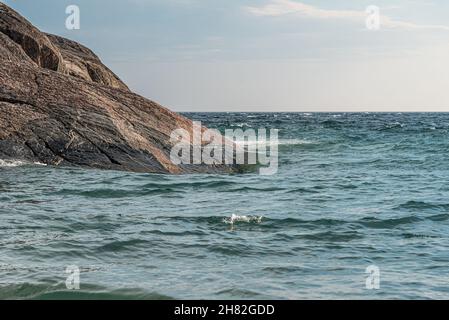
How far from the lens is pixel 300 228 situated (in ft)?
34.2

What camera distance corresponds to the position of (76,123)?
16.1m

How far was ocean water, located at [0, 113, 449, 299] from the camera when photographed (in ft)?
23.7

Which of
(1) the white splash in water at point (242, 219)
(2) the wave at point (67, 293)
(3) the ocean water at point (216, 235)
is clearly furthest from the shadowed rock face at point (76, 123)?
(2) the wave at point (67, 293)

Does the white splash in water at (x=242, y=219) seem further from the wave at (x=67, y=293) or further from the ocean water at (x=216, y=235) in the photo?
the wave at (x=67, y=293)

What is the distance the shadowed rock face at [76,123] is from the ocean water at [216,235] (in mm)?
673

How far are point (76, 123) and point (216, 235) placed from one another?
24.5 feet

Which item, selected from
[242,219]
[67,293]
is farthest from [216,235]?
[67,293]

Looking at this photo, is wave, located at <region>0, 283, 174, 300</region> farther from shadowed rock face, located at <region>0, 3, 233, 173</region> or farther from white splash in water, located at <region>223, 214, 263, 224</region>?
shadowed rock face, located at <region>0, 3, 233, 173</region>

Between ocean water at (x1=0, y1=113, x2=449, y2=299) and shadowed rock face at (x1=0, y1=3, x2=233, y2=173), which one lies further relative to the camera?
shadowed rock face at (x1=0, y1=3, x2=233, y2=173)

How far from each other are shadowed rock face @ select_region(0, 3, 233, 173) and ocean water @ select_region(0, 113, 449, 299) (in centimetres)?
67

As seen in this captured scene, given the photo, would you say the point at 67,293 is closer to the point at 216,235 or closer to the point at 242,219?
the point at 216,235

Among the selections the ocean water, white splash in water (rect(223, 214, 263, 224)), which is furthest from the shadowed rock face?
white splash in water (rect(223, 214, 263, 224))
